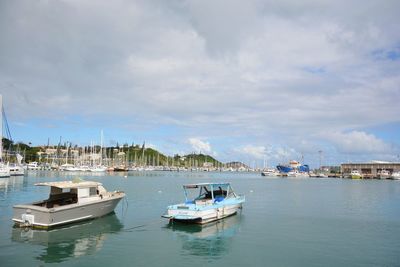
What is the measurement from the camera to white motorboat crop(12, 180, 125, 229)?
2652 cm

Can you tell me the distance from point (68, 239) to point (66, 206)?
13.2 ft

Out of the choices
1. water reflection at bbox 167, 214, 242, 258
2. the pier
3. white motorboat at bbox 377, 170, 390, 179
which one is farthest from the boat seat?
the pier

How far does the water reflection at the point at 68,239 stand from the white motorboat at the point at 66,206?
0.63 meters

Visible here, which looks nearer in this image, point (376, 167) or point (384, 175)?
point (384, 175)

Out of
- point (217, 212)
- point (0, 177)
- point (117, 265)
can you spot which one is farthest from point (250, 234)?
point (0, 177)

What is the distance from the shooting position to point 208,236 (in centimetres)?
2695

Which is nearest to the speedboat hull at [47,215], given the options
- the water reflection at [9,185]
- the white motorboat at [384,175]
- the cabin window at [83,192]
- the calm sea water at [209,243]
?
the calm sea water at [209,243]

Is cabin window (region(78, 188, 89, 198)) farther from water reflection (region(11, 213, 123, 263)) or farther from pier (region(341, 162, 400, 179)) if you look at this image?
pier (region(341, 162, 400, 179))

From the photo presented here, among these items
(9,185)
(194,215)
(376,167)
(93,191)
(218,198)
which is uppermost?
(376,167)

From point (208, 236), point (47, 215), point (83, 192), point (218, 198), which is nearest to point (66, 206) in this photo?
point (47, 215)

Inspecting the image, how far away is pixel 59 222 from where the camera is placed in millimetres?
27391

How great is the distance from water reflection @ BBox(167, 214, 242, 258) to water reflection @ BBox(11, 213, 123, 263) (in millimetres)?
5328

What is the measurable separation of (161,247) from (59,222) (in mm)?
8933

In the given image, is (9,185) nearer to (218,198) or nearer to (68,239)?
(218,198)
